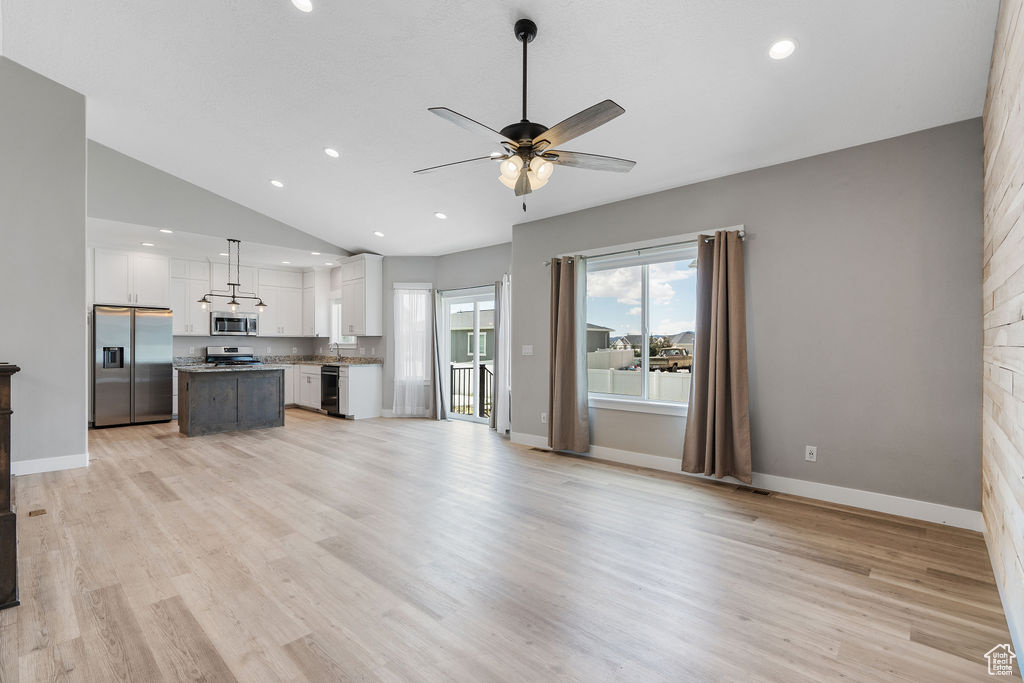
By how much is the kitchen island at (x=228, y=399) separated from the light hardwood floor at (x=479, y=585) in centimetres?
196

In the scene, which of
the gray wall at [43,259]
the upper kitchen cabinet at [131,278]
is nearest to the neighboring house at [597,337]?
the gray wall at [43,259]

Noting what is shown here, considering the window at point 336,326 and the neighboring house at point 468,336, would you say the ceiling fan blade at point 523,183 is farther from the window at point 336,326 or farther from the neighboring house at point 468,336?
the window at point 336,326

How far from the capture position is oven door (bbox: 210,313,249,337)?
7.89 metres

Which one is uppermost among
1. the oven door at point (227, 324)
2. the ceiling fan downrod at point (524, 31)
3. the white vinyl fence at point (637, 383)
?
the ceiling fan downrod at point (524, 31)

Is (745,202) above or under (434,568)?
above

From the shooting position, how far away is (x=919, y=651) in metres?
1.87

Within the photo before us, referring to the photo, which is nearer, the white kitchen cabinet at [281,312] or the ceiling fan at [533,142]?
the ceiling fan at [533,142]

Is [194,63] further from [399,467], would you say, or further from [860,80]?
[860,80]

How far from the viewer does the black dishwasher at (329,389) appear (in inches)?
307

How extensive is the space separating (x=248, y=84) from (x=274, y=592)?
3894 millimetres

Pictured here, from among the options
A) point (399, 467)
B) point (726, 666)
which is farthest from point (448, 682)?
point (399, 467)

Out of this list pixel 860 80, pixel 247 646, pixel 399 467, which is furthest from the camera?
pixel 399 467

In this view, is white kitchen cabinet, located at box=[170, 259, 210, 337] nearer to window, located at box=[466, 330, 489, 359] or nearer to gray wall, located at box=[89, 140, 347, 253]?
gray wall, located at box=[89, 140, 347, 253]

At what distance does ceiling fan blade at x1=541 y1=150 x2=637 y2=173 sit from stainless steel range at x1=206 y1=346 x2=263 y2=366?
23.5 ft
